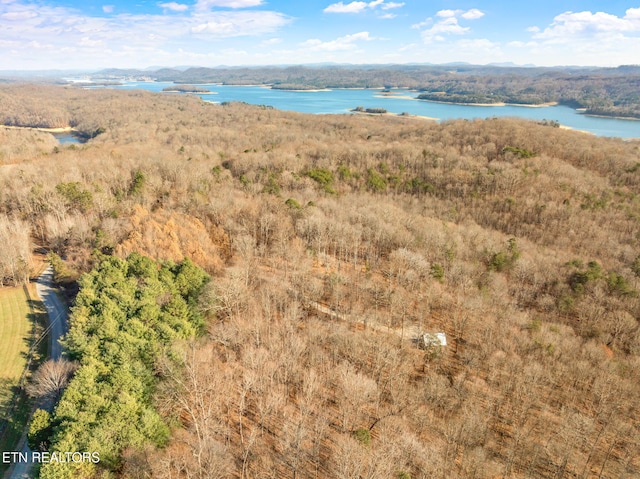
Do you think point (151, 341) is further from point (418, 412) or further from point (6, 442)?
point (418, 412)

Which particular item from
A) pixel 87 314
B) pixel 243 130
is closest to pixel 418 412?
pixel 87 314

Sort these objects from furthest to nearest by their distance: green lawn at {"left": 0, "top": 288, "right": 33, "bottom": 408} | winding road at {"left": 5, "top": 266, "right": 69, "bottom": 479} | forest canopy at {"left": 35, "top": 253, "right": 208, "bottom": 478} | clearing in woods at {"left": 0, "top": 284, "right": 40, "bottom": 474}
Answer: green lawn at {"left": 0, "top": 288, "right": 33, "bottom": 408}
clearing in woods at {"left": 0, "top": 284, "right": 40, "bottom": 474}
winding road at {"left": 5, "top": 266, "right": 69, "bottom": 479}
forest canopy at {"left": 35, "top": 253, "right": 208, "bottom": 478}

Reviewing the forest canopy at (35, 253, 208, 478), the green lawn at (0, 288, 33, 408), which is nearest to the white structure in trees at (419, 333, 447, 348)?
the forest canopy at (35, 253, 208, 478)

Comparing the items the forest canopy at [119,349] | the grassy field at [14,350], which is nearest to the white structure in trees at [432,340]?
the forest canopy at [119,349]

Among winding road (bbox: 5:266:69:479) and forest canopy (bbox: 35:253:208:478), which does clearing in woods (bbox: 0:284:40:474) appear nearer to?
winding road (bbox: 5:266:69:479)

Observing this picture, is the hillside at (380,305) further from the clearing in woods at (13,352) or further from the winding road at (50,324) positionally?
the clearing in woods at (13,352)
